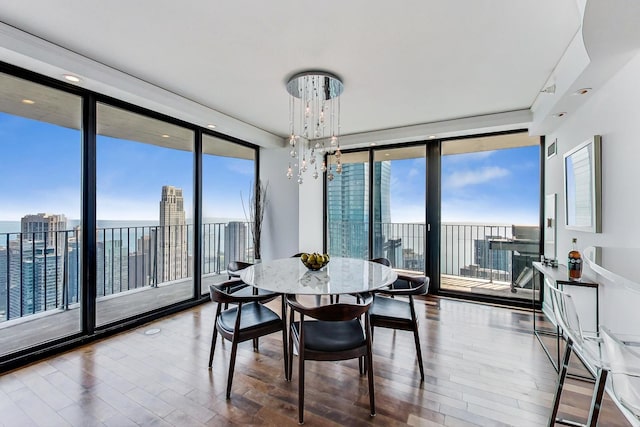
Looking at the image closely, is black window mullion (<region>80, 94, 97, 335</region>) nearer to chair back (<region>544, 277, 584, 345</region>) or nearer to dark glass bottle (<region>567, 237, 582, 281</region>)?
chair back (<region>544, 277, 584, 345</region>)

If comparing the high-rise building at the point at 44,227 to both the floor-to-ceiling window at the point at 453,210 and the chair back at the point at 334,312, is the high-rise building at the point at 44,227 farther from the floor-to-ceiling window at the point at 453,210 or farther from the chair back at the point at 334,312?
the floor-to-ceiling window at the point at 453,210

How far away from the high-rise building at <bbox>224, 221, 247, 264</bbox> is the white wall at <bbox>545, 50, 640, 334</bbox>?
15.8 ft

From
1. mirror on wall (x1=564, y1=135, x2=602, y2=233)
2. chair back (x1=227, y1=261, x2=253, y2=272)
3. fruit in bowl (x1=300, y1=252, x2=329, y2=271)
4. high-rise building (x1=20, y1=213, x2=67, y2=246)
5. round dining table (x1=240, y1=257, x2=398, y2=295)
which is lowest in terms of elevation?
chair back (x1=227, y1=261, x2=253, y2=272)

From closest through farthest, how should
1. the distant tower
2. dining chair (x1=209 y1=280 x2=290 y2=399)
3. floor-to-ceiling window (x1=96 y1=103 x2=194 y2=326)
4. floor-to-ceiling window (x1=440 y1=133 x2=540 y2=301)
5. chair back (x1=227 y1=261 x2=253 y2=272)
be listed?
dining chair (x1=209 y1=280 x2=290 y2=399), chair back (x1=227 y1=261 x2=253 y2=272), floor-to-ceiling window (x1=96 y1=103 x2=194 y2=326), the distant tower, floor-to-ceiling window (x1=440 y1=133 x2=540 y2=301)

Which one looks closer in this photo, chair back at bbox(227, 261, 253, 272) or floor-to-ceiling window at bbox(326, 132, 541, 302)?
chair back at bbox(227, 261, 253, 272)

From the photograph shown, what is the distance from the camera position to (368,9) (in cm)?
196

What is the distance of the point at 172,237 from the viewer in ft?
14.1

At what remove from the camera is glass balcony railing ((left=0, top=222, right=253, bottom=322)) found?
308 centimetres

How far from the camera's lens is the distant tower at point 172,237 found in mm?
4160

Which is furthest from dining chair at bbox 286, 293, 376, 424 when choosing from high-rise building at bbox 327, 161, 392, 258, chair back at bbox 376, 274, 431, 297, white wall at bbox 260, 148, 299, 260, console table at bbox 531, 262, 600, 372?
high-rise building at bbox 327, 161, 392, 258

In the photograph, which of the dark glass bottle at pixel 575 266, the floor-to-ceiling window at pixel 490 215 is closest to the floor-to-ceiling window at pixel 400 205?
the floor-to-ceiling window at pixel 490 215

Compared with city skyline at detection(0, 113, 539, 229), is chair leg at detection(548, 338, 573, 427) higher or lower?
lower

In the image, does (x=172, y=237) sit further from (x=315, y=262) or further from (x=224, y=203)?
(x=315, y=262)

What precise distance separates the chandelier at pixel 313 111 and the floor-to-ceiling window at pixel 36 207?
2.25 metres
